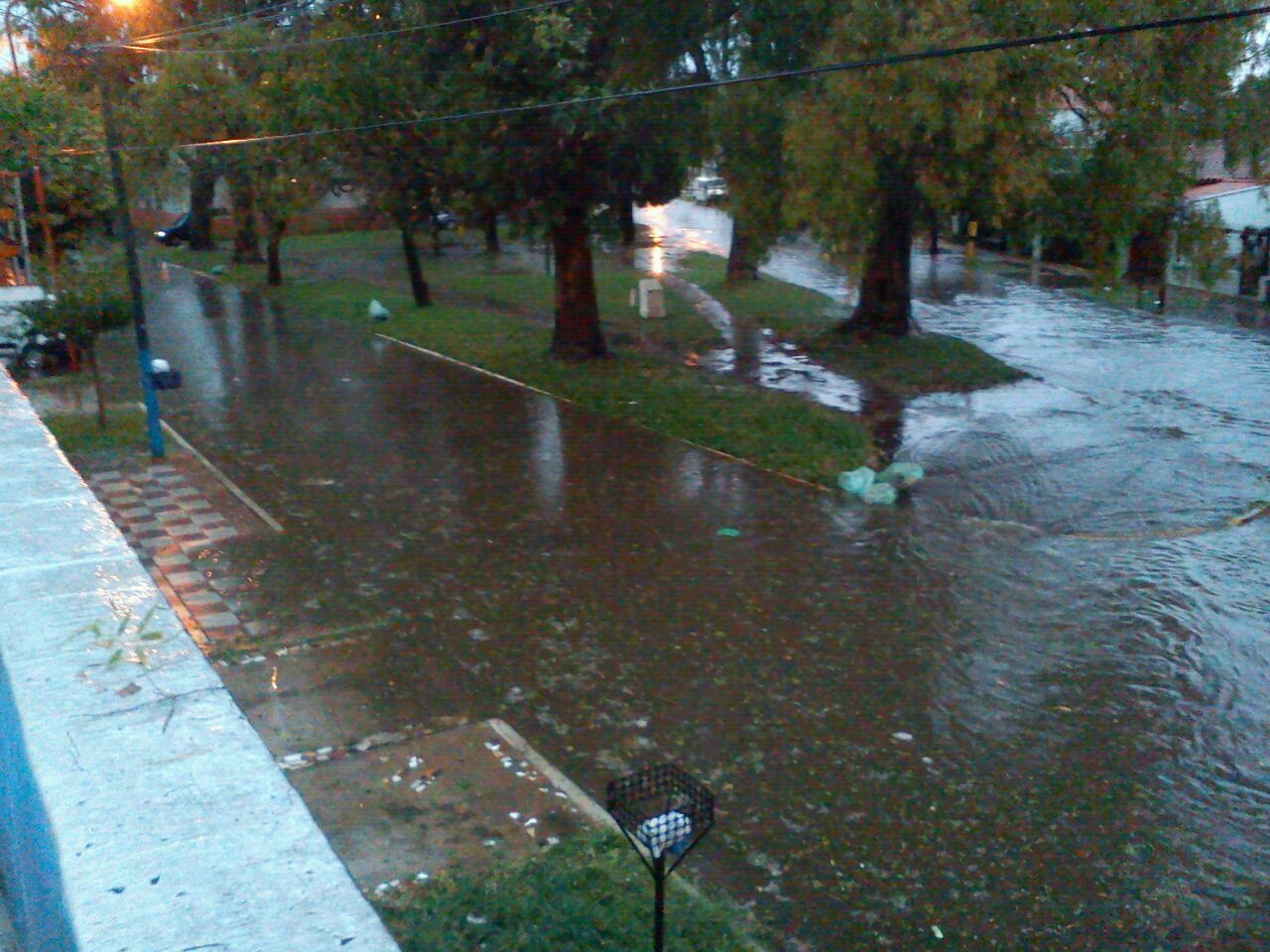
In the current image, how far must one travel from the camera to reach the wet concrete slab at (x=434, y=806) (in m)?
5.57

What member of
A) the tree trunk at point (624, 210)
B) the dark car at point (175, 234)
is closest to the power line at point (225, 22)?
the tree trunk at point (624, 210)

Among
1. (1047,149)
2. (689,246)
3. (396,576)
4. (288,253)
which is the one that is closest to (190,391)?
(396,576)

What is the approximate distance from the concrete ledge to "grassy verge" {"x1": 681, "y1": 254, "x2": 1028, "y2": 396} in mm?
14983

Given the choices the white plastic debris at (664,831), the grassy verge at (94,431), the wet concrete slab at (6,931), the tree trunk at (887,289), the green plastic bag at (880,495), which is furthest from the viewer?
the tree trunk at (887,289)

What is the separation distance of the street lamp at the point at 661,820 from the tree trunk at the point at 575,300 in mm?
14178

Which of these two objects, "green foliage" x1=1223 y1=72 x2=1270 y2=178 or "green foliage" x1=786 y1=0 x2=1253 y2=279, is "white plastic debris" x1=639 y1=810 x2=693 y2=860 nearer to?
"green foliage" x1=786 y1=0 x2=1253 y2=279

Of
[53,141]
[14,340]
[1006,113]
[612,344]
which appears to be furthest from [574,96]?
[14,340]

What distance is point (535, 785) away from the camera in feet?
20.8

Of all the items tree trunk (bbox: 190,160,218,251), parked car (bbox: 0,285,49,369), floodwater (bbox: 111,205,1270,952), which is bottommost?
floodwater (bbox: 111,205,1270,952)

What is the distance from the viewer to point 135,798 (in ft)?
6.62

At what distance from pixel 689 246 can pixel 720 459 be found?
27230 millimetres

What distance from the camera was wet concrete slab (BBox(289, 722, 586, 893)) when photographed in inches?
219

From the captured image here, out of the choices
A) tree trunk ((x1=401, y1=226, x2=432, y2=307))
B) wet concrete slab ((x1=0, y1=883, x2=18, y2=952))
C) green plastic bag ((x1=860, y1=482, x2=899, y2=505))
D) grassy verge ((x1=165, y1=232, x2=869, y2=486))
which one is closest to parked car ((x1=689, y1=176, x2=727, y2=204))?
grassy verge ((x1=165, y1=232, x2=869, y2=486))

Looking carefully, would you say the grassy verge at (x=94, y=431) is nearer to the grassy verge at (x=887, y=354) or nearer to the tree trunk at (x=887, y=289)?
the grassy verge at (x=887, y=354)
